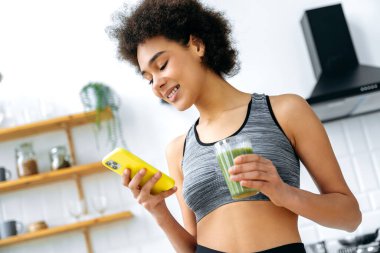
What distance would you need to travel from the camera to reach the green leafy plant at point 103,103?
3.38 m

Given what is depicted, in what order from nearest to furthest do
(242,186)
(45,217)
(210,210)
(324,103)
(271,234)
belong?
1. (242,186)
2. (271,234)
3. (210,210)
4. (324,103)
5. (45,217)

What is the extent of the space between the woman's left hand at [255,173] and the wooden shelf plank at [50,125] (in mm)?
2273

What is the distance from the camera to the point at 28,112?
11.3ft

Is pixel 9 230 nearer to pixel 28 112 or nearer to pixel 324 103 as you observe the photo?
pixel 28 112

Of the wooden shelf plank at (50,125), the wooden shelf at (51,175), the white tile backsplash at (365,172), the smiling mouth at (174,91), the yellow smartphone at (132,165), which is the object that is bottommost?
the white tile backsplash at (365,172)

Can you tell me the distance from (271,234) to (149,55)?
0.55m

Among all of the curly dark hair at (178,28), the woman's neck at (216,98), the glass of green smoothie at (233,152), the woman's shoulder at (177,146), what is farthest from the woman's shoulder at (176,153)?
the glass of green smoothie at (233,152)

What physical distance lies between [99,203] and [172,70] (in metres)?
1.96

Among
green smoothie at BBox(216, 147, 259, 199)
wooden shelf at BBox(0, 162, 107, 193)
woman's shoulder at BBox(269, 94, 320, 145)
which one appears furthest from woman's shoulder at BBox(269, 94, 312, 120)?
wooden shelf at BBox(0, 162, 107, 193)

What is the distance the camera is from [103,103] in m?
3.39

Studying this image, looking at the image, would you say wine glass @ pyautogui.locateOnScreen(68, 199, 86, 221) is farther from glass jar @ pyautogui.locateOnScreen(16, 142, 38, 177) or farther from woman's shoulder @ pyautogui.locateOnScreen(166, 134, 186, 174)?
woman's shoulder @ pyautogui.locateOnScreen(166, 134, 186, 174)

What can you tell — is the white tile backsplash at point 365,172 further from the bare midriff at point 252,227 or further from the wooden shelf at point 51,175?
the bare midriff at point 252,227

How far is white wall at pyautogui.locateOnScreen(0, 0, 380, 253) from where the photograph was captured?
3.42 meters

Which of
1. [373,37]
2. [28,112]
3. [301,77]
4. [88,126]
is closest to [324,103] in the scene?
[301,77]
